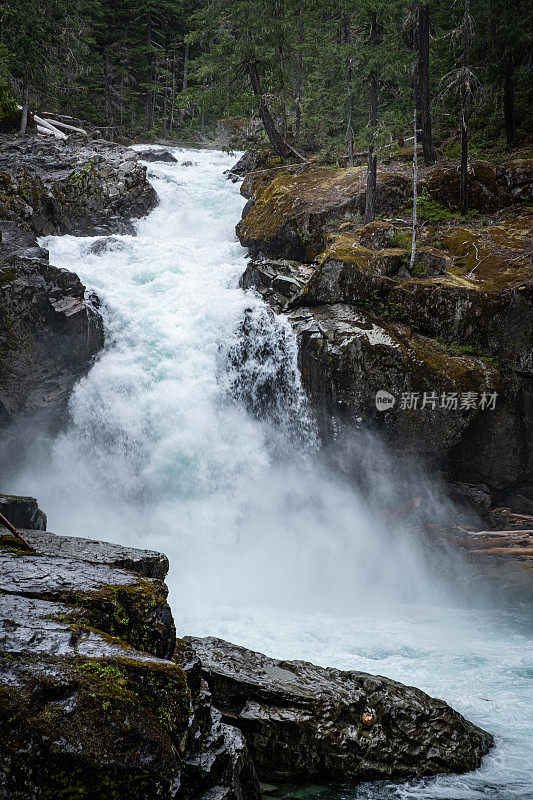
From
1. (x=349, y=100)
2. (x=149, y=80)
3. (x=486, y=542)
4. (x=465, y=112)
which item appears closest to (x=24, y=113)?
(x=149, y=80)

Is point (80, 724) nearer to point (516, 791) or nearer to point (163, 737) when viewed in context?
point (163, 737)

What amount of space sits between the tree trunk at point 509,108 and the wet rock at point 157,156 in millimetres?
15970

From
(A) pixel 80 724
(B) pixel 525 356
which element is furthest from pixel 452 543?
(A) pixel 80 724

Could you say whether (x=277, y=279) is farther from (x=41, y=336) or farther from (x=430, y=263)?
(x=41, y=336)

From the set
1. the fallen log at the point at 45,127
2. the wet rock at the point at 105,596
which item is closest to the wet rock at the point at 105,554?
the wet rock at the point at 105,596

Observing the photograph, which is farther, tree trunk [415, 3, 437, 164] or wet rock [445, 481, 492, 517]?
tree trunk [415, 3, 437, 164]

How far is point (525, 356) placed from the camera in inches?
464

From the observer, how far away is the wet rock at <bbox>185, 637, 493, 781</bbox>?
5.32 meters

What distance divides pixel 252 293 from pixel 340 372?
4240mm

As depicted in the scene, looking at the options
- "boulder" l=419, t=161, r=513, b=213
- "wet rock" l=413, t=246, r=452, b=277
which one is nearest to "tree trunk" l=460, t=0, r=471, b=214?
"boulder" l=419, t=161, r=513, b=213

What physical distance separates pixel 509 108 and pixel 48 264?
1763cm

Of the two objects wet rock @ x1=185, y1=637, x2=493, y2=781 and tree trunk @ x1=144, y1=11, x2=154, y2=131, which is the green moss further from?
tree trunk @ x1=144, y1=11, x2=154, y2=131

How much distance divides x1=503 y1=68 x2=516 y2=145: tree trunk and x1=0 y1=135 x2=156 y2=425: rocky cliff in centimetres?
1447

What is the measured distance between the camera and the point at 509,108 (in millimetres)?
18625
